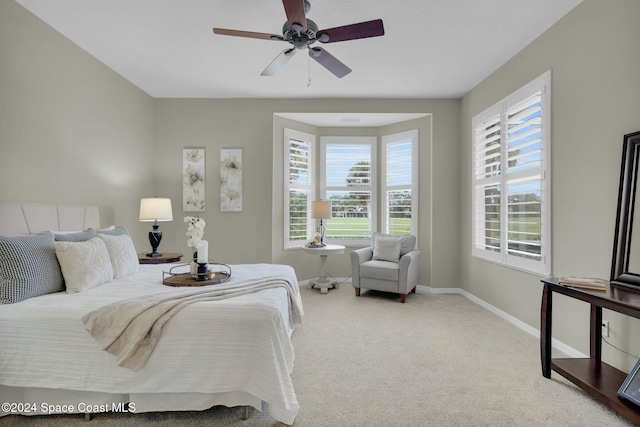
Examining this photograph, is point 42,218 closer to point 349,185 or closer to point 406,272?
point 406,272

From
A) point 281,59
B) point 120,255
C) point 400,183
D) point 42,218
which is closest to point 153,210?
point 42,218

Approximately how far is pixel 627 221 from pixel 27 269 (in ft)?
12.7

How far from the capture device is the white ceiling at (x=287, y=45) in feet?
8.68

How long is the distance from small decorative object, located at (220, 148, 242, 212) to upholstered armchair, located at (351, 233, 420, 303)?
193cm

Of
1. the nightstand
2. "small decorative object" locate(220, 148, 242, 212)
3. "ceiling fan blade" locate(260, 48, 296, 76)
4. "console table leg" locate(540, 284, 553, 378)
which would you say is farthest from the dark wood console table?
"small decorative object" locate(220, 148, 242, 212)

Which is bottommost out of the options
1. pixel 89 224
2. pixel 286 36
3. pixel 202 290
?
pixel 202 290

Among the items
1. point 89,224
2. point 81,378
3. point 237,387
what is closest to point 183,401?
point 237,387

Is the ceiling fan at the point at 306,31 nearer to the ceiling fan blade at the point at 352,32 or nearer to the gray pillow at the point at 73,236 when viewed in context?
the ceiling fan blade at the point at 352,32

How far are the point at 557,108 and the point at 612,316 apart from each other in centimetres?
176

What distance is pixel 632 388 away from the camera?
182cm

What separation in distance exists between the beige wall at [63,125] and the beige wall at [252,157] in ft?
1.63

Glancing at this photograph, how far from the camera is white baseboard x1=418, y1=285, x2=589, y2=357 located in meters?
2.73

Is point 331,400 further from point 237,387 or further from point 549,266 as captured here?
point 549,266

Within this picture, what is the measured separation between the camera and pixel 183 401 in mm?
1843
